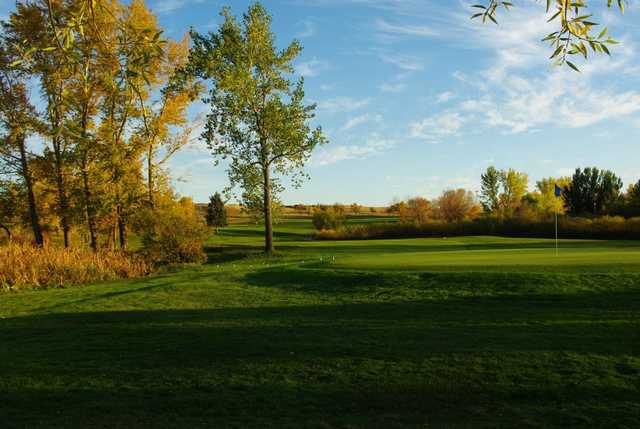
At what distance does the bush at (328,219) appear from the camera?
54438 millimetres

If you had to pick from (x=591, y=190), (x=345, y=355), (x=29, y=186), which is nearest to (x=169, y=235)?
(x=29, y=186)

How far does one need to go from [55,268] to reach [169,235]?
706 cm

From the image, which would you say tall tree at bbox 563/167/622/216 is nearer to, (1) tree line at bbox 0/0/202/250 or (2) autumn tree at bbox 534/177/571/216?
(2) autumn tree at bbox 534/177/571/216

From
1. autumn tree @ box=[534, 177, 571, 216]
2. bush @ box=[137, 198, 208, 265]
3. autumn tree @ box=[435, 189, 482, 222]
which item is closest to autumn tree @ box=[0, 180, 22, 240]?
bush @ box=[137, 198, 208, 265]

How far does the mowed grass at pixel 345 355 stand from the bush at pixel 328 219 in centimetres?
4114

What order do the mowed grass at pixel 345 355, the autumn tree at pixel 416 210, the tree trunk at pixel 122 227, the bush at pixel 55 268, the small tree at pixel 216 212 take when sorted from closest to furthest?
the mowed grass at pixel 345 355, the bush at pixel 55 268, the tree trunk at pixel 122 227, the autumn tree at pixel 416 210, the small tree at pixel 216 212

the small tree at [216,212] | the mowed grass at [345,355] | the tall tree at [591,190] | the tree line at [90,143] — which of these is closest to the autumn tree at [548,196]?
the tall tree at [591,190]

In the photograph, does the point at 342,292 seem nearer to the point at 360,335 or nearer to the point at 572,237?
the point at 360,335

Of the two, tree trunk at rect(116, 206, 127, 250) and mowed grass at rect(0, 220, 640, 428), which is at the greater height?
tree trunk at rect(116, 206, 127, 250)

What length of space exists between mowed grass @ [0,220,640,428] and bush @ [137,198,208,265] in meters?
11.0

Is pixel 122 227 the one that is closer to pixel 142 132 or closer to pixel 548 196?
pixel 142 132

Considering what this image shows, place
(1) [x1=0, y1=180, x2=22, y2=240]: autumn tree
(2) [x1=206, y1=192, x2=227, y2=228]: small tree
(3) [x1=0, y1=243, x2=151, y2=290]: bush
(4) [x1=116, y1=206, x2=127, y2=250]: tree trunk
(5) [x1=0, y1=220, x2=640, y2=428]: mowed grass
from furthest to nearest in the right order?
(2) [x1=206, y1=192, x2=227, y2=228]: small tree, (1) [x1=0, y1=180, x2=22, y2=240]: autumn tree, (4) [x1=116, y1=206, x2=127, y2=250]: tree trunk, (3) [x1=0, y1=243, x2=151, y2=290]: bush, (5) [x1=0, y1=220, x2=640, y2=428]: mowed grass

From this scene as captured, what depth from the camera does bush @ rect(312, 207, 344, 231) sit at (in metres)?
54.4

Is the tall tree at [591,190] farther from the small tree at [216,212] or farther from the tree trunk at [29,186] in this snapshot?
the tree trunk at [29,186]
